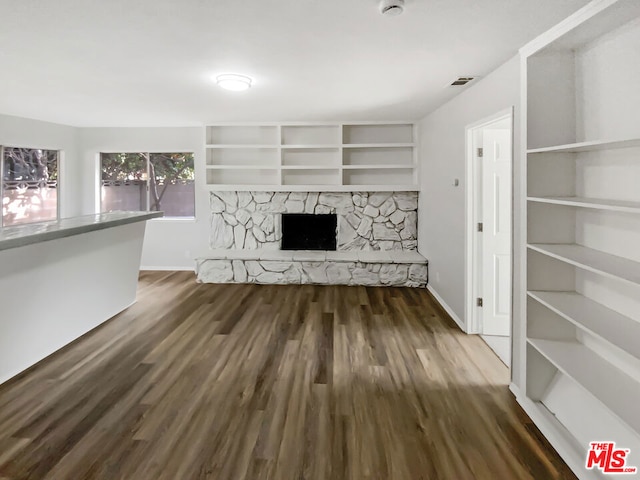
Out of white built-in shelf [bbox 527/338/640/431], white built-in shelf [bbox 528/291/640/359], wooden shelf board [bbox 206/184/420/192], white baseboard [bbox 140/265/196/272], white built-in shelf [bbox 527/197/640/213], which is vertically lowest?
white built-in shelf [bbox 527/338/640/431]

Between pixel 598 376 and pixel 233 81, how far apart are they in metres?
3.27

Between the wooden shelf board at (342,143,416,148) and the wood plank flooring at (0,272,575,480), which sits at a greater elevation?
the wooden shelf board at (342,143,416,148)

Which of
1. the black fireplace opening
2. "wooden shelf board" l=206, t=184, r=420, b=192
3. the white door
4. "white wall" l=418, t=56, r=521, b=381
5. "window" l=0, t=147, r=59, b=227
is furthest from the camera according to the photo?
the black fireplace opening

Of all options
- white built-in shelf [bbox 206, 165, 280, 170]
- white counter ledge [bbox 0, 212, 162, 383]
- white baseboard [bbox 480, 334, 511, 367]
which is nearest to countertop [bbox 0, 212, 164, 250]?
white counter ledge [bbox 0, 212, 162, 383]

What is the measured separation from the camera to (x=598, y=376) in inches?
77.7

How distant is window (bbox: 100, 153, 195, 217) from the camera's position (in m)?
6.41

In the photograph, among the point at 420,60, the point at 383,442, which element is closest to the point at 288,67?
the point at 420,60

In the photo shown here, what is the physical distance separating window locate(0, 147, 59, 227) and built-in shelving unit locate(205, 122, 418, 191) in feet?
8.17

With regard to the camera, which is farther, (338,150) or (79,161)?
(79,161)

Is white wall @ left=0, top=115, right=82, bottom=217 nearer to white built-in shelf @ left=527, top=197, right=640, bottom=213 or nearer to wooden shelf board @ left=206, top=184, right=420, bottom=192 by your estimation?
wooden shelf board @ left=206, top=184, right=420, bottom=192

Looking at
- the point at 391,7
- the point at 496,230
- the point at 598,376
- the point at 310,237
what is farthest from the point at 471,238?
the point at 310,237

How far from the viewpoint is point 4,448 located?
2.03m

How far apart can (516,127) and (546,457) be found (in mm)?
2002

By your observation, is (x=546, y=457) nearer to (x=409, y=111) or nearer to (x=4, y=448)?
(x=4, y=448)
